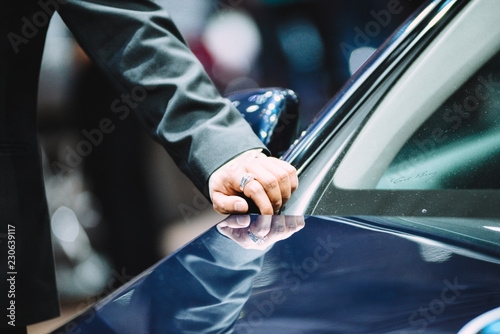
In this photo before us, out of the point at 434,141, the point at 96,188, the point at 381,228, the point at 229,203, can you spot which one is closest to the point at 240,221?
the point at 229,203

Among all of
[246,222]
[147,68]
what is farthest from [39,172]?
[246,222]

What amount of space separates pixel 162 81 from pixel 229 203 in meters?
0.24

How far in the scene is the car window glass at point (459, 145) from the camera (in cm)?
78

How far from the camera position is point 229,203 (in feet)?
2.74

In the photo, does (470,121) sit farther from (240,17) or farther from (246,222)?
(240,17)

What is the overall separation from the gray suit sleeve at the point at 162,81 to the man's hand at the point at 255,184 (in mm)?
20

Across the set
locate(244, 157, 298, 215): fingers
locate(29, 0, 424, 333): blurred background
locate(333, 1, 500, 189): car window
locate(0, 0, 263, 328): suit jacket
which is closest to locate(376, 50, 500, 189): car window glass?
locate(333, 1, 500, 189): car window

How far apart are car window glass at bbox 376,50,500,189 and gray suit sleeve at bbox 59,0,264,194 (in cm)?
24

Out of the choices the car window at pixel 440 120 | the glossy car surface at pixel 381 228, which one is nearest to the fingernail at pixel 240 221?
the glossy car surface at pixel 381 228

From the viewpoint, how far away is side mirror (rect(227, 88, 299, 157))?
1.10 m

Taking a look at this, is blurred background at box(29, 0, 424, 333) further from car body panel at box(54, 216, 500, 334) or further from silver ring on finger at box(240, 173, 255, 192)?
car body panel at box(54, 216, 500, 334)

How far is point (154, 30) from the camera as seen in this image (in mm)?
955

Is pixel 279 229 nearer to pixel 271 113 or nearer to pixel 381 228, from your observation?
pixel 381 228

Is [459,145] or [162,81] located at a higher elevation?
[162,81]
